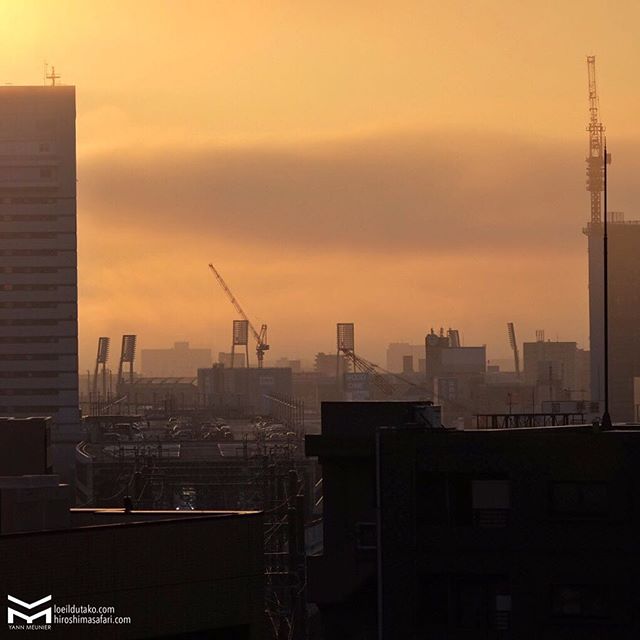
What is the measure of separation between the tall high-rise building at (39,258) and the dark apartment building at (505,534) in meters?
161

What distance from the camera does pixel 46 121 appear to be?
19612 centimetres

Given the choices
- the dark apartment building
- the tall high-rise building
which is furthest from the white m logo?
the tall high-rise building

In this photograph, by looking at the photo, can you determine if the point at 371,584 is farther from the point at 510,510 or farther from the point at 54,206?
the point at 54,206

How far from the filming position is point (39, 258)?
19238cm

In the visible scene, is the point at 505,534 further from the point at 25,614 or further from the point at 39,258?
the point at 39,258

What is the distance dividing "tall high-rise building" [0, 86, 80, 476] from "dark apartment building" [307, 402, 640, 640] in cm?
16068

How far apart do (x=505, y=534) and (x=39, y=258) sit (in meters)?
170

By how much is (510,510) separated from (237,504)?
6852cm

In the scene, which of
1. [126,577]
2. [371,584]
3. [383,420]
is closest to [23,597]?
[126,577]

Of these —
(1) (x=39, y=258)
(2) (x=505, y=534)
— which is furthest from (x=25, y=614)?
(1) (x=39, y=258)

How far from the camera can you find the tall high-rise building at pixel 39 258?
617ft

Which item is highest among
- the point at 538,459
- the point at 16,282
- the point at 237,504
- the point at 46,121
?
the point at 46,121

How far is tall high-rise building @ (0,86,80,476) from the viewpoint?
617 feet

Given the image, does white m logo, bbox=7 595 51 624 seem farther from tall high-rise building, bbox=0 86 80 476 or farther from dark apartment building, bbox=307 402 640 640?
tall high-rise building, bbox=0 86 80 476
